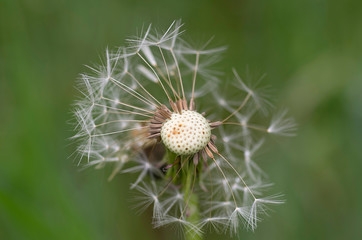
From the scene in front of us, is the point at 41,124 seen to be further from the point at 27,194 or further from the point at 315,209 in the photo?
the point at 315,209

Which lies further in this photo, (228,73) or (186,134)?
(228,73)

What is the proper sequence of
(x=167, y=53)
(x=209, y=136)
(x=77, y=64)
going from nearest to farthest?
(x=209, y=136), (x=167, y=53), (x=77, y=64)

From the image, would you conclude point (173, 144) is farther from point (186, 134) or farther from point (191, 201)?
point (191, 201)

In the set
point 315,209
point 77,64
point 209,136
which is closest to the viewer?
point 209,136

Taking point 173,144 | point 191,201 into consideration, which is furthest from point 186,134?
point 191,201

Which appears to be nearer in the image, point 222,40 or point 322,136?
point 322,136

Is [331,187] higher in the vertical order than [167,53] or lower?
lower

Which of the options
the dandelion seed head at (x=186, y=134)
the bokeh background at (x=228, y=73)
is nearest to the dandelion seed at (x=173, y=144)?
the dandelion seed head at (x=186, y=134)

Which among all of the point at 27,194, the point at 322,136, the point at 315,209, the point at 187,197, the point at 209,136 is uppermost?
the point at 209,136

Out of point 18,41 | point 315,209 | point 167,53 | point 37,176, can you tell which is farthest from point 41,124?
point 315,209
